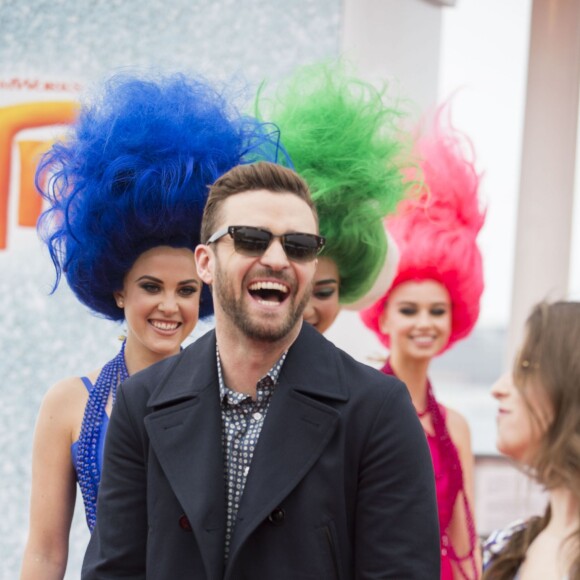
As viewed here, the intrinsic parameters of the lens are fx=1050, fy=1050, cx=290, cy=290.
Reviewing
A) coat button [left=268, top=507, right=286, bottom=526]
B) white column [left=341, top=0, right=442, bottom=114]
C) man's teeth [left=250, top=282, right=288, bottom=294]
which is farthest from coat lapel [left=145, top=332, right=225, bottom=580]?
white column [left=341, top=0, right=442, bottom=114]

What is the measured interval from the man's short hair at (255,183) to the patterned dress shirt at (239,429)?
430mm

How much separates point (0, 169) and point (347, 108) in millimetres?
1628

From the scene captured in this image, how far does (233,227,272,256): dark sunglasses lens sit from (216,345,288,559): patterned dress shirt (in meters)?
0.28

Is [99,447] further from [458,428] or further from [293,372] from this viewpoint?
[458,428]

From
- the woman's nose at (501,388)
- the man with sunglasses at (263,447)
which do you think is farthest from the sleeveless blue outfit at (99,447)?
the woman's nose at (501,388)

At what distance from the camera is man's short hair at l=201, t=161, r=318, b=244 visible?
2.78 meters

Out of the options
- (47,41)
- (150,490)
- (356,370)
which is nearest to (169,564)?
(150,490)

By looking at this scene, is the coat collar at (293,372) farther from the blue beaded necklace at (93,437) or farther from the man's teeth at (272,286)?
the blue beaded necklace at (93,437)

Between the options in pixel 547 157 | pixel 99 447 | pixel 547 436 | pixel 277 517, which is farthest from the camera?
pixel 547 157

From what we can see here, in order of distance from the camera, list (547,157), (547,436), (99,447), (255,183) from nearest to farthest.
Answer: (547,436) → (255,183) → (99,447) → (547,157)

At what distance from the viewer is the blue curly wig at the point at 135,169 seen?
3379 mm

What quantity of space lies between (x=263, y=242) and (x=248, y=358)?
0.30 m

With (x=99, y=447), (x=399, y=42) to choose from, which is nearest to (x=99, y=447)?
(x=99, y=447)

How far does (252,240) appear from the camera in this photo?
2682 mm
